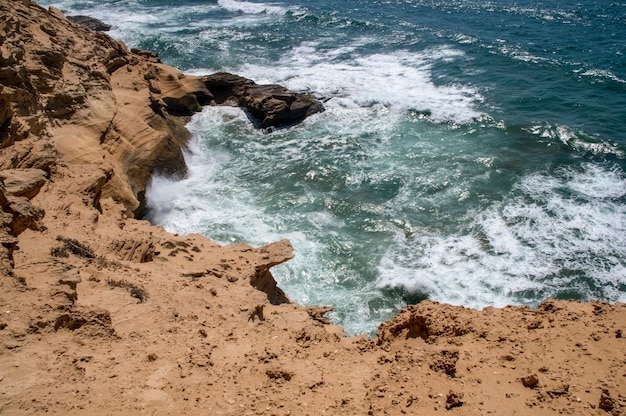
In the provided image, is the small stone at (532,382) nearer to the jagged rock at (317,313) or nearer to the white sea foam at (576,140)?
the jagged rock at (317,313)

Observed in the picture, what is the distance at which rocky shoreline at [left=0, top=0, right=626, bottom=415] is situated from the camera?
17.0 ft

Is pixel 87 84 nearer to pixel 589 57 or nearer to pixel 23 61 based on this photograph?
pixel 23 61

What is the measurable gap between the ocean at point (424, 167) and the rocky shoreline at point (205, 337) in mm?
3639

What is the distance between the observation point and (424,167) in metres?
17.3

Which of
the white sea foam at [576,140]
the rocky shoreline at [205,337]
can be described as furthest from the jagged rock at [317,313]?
the white sea foam at [576,140]

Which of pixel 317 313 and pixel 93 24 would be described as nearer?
pixel 317 313

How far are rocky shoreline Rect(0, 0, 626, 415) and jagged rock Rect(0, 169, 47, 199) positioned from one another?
1.2 inches

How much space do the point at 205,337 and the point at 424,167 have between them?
40.7ft

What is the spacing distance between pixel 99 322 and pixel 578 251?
39.5 feet

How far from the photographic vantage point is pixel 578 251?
1307 cm

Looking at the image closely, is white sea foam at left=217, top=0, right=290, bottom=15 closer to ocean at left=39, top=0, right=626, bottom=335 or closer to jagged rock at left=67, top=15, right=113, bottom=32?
ocean at left=39, top=0, right=626, bottom=335

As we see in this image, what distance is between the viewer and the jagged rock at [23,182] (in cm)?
808

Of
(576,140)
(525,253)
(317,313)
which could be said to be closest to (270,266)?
(317,313)

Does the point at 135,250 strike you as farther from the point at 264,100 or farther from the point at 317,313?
the point at 264,100
